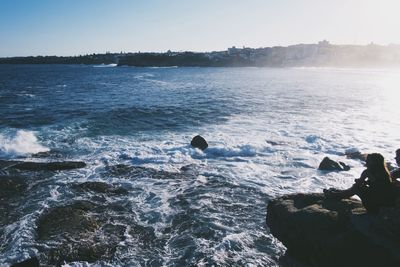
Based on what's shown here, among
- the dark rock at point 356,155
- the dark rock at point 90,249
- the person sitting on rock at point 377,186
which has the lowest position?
the dark rock at point 90,249

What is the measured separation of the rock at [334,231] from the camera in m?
7.25

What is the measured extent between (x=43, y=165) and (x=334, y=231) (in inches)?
599

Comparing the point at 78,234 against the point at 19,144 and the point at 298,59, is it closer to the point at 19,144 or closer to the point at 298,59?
the point at 19,144

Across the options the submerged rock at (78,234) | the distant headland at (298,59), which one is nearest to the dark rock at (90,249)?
the submerged rock at (78,234)

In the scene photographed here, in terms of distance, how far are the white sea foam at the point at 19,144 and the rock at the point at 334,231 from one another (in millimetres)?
17058

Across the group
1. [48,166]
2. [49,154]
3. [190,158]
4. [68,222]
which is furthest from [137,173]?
[49,154]

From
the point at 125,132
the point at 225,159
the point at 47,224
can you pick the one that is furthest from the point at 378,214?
the point at 125,132

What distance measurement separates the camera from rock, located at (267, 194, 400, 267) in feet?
23.8

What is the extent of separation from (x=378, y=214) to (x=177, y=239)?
20.1 ft

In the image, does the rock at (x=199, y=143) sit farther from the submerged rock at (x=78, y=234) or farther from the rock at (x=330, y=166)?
the submerged rock at (x=78, y=234)

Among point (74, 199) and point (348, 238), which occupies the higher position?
point (348, 238)

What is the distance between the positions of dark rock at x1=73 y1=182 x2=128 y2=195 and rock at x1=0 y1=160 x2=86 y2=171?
115 inches

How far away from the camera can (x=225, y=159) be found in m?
20.6

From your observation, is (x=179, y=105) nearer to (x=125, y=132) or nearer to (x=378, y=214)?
(x=125, y=132)
